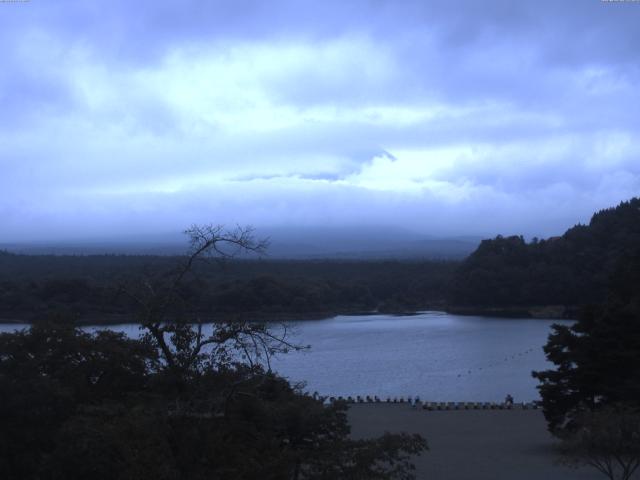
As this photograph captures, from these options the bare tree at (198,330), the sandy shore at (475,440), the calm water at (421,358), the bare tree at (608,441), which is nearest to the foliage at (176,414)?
the bare tree at (198,330)

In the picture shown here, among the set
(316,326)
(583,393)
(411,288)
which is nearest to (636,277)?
(583,393)

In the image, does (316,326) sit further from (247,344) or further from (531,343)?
(247,344)

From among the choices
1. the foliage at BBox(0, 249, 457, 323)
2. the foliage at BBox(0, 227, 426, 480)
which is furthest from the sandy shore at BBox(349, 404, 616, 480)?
the foliage at BBox(0, 249, 457, 323)

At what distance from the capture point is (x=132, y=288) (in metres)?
6.42

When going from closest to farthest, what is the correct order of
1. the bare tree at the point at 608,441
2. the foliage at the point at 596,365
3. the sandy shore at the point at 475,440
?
the bare tree at the point at 608,441 → the sandy shore at the point at 475,440 → the foliage at the point at 596,365

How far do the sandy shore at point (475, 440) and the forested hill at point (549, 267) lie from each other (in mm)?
27181

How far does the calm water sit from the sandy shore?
276 cm

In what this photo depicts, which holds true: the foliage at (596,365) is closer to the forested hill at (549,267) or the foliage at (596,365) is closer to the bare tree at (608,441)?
the bare tree at (608,441)

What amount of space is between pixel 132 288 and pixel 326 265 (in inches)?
2161

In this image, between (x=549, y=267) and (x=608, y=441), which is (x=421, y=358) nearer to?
(x=549, y=267)

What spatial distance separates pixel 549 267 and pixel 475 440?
32.5 metres

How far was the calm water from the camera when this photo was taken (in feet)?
72.1

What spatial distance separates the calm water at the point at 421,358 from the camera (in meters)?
22.0

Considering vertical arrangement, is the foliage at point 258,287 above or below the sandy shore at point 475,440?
above
